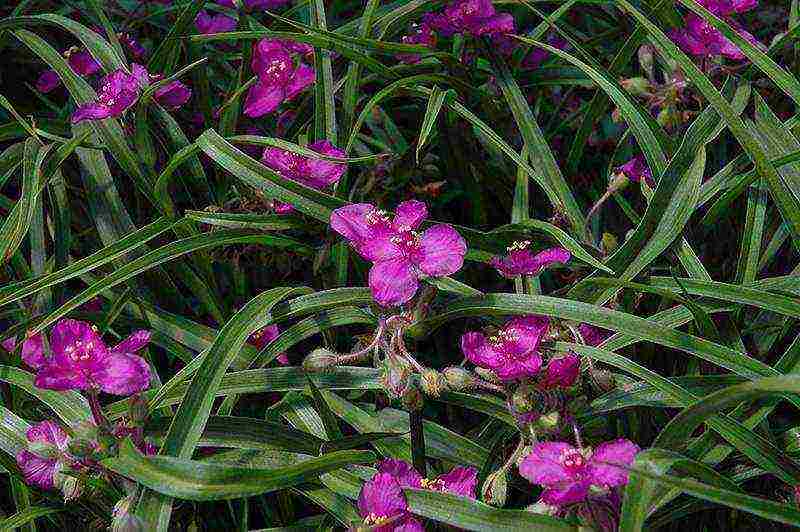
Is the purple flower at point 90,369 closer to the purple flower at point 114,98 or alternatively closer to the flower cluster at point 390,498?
the flower cluster at point 390,498

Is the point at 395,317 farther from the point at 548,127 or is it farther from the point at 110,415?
the point at 548,127

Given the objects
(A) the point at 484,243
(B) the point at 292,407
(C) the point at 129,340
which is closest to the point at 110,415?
(C) the point at 129,340

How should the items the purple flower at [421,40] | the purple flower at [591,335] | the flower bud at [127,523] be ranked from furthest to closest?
1. the purple flower at [421,40]
2. the purple flower at [591,335]
3. the flower bud at [127,523]

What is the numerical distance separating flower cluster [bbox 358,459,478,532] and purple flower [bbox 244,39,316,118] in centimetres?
76

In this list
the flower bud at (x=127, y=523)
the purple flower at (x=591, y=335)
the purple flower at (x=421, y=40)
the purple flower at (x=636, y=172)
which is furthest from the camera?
the purple flower at (x=421, y=40)

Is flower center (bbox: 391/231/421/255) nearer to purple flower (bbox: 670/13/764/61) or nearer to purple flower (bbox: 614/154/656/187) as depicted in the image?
purple flower (bbox: 614/154/656/187)

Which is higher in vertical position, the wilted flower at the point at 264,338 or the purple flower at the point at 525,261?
the purple flower at the point at 525,261

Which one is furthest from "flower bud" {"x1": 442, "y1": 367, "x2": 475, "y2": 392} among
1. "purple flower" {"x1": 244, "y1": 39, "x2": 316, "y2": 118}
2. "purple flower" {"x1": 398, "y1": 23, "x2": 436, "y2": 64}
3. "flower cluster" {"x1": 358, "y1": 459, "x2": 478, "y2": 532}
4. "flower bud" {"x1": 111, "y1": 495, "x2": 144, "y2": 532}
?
"purple flower" {"x1": 398, "y1": 23, "x2": 436, "y2": 64}

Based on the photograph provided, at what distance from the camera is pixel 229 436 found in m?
1.18

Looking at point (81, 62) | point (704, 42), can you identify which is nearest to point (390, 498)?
point (704, 42)

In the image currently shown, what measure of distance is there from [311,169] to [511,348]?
18.0 inches

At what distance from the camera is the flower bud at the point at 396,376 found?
3.45ft

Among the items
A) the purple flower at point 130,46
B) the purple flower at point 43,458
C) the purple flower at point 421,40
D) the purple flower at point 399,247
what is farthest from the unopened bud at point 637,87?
the purple flower at point 43,458

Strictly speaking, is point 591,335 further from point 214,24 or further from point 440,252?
point 214,24
